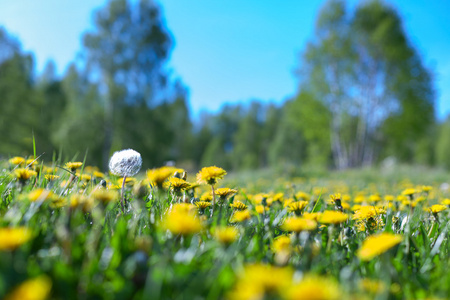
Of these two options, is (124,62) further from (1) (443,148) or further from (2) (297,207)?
(1) (443,148)

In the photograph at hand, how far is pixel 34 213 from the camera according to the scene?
806 millimetres

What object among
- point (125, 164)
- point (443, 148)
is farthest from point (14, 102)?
point (443, 148)

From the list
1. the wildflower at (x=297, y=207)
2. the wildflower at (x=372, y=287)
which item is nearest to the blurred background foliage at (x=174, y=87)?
the wildflower at (x=297, y=207)

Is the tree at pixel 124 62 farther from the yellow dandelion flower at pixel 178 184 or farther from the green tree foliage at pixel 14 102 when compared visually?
the yellow dandelion flower at pixel 178 184

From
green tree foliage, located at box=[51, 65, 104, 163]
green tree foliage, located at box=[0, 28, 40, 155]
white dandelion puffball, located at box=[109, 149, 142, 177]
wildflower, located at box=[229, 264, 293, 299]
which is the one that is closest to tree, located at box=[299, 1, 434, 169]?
green tree foliage, located at box=[51, 65, 104, 163]

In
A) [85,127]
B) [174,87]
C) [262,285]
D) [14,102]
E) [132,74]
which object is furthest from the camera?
[14,102]

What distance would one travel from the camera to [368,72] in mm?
11977

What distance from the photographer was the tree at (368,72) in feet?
38.0

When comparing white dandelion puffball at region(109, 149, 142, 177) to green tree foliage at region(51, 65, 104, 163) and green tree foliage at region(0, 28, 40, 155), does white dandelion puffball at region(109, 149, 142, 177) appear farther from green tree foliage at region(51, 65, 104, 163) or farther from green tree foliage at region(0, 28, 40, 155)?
green tree foliage at region(0, 28, 40, 155)

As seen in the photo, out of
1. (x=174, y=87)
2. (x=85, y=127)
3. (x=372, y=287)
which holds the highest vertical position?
(x=174, y=87)

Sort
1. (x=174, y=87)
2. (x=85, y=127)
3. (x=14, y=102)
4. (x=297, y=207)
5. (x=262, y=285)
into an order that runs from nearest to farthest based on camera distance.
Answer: (x=262, y=285) < (x=297, y=207) < (x=85, y=127) < (x=174, y=87) < (x=14, y=102)

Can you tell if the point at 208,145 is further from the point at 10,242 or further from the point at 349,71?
the point at 10,242

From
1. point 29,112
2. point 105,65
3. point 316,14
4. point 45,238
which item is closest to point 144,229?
point 45,238

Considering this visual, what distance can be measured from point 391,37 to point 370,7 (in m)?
1.69
